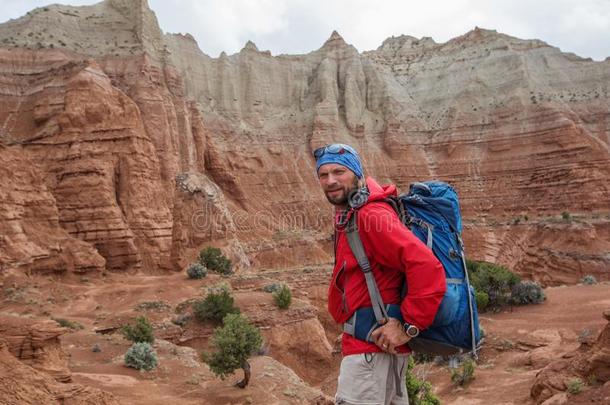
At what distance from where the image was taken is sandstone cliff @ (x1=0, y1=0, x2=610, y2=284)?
25984mm

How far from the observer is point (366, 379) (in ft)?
9.20

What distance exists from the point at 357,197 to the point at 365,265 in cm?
43

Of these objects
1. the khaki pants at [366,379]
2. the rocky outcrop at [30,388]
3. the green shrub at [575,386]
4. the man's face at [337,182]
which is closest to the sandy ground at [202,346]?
the green shrub at [575,386]

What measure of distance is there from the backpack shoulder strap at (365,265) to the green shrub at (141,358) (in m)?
10.5

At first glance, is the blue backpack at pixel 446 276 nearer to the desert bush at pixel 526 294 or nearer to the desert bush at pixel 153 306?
the desert bush at pixel 153 306

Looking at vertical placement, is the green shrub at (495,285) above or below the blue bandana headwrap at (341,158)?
below

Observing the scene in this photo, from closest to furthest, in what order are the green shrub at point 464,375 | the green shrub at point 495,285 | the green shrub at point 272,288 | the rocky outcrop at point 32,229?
the green shrub at point 464,375 → the green shrub at point 495,285 → the green shrub at point 272,288 → the rocky outcrop at point 32,229

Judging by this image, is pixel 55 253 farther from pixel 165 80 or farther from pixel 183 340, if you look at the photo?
pixel 165 80

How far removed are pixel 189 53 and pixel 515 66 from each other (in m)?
37.6

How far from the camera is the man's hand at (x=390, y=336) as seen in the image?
2635mm

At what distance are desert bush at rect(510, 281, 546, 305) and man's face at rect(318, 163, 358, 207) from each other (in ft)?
59.8

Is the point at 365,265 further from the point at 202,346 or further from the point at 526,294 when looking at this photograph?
the point at 526,294

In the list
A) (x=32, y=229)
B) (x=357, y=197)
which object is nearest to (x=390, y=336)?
(x=357, y=197)

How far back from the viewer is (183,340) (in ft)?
53.1
